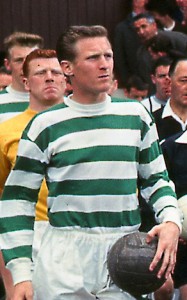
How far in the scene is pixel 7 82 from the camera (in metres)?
12.6

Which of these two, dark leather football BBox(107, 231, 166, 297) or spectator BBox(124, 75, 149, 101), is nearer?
dark leather football BBox(107, 231, 166, 297)

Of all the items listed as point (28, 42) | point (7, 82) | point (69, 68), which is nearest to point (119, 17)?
point (7, 82)

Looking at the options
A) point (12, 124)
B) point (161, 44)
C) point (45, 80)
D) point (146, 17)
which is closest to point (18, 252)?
point (12, 124)

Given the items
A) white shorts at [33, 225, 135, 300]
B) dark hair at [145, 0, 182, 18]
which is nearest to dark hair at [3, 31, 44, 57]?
white shorts at [33, 225, 135, 300]

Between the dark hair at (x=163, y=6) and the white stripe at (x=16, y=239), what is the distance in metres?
9.15

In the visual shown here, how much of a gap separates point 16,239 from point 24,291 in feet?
1.05

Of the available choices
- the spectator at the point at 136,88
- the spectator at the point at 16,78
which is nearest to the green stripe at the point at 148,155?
the spectator at the point at 16,78

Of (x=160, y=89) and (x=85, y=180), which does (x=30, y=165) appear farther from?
(x=160, y=89)

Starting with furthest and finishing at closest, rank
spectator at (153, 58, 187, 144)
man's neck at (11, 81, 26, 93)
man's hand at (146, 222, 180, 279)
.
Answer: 1. spectator at (153, 58, 187, 144)
2. man's neck at (11, 81, 26, 93)
3. man's hand at (146, 222, 180, 279)

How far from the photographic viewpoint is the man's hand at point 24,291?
649cm

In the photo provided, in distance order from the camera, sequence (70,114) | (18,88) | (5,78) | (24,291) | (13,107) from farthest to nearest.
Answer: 1. (5,78)
2. (18,88)
3. (13,107)
4. (70,114)
5. (24,291)

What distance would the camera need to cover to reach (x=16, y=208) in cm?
671

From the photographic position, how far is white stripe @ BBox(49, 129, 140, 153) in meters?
6.62

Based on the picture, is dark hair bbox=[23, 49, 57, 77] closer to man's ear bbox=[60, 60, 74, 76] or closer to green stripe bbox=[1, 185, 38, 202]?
man's ear bbox=[60, 60, 74, 76]
